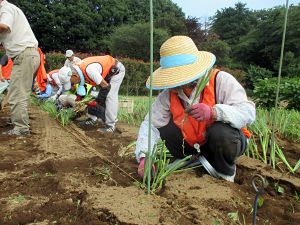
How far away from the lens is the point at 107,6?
21.2 metres

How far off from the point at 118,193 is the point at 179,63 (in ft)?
2.82

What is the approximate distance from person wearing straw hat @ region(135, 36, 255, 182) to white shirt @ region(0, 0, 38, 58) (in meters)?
1.90

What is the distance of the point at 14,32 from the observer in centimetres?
242

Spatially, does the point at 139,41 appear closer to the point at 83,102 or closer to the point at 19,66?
the point at 83,102

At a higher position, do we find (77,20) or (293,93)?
(77,20)

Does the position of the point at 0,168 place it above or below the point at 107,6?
below

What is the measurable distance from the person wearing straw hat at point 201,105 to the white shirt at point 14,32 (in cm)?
190

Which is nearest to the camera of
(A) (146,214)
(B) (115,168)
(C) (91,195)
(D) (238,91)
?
(A) (146,214)

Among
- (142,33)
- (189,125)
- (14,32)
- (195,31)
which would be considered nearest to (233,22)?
(195,31)

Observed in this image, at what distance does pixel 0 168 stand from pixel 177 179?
4.23 ft

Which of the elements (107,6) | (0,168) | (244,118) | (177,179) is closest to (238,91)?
(244,118)

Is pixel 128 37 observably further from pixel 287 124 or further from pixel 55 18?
pixel 287 124

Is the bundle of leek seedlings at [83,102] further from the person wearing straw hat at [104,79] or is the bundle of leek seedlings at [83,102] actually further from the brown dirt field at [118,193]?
the brown dirt field at [118,193]

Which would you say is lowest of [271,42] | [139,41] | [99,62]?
[99,62]
